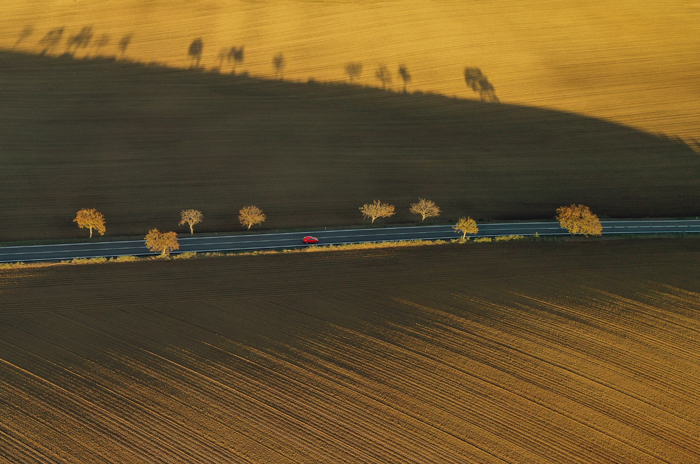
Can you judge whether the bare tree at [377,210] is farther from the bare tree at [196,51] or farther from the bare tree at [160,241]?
A: the bare tree at [196,51]

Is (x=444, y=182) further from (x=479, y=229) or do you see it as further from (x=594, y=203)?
(x=594, y=203)

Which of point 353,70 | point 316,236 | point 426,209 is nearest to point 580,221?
point 426,209

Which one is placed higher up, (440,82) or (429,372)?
(440,82)

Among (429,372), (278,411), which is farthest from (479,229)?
(278,411)

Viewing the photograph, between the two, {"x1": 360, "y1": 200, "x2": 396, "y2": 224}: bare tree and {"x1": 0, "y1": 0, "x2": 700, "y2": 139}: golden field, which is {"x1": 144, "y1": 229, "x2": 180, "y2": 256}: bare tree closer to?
{"x1": 360, "y1": 200, "x2": 396, "y2": 224}: bare tree

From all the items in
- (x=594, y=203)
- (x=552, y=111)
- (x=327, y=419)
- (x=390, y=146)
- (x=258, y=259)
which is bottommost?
(x=327, y=419)

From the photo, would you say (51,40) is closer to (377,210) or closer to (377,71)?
(377,71)
